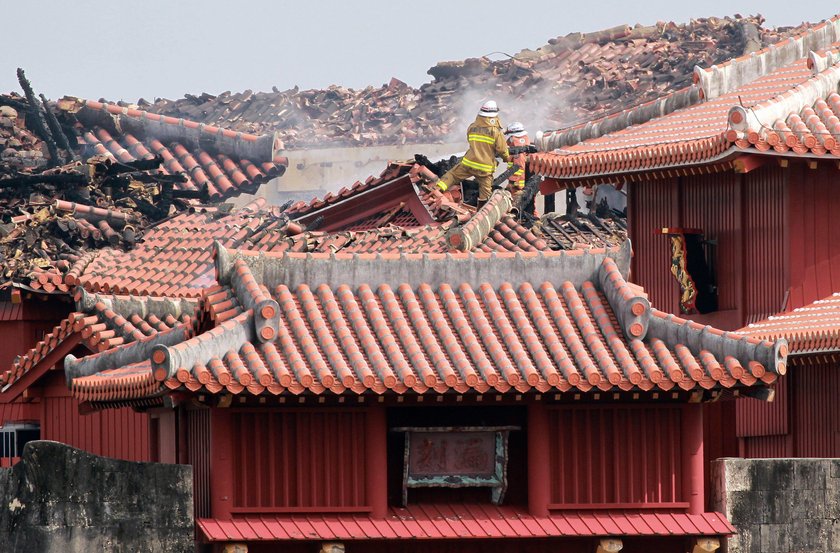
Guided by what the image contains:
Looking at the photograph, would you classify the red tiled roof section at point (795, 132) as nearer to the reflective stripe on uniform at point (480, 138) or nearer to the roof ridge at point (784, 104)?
the roof ridge at point (784, 104)

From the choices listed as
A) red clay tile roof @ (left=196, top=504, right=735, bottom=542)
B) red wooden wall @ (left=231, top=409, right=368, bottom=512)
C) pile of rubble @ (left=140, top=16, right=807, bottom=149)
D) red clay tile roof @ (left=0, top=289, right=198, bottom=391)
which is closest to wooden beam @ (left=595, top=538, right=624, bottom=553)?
red clay tile roof @ (left=196, top=504, right=735, bottom=542)

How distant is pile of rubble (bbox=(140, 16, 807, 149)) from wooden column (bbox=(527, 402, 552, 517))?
38.8 meters

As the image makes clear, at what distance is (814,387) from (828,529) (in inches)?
186

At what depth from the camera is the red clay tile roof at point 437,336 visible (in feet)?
85.9

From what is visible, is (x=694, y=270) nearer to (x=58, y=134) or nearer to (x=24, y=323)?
(x=24, y=323)

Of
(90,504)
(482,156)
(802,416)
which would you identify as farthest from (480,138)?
(90,504)

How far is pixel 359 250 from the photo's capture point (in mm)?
38812

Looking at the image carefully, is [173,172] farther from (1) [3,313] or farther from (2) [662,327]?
(2) [662,327]

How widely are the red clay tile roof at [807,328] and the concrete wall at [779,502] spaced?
2.49 metres

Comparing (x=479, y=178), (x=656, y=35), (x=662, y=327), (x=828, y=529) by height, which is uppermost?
(x=656, y=35)

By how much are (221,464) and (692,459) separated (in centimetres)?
601

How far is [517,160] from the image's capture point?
144 feet

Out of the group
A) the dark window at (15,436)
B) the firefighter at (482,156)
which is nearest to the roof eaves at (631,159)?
the firefighter at (482,156)

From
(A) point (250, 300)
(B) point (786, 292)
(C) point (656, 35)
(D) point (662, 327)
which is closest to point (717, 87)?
(B) point (786, 292)
